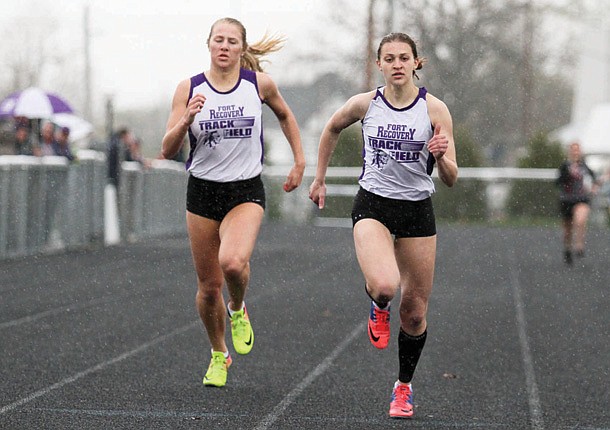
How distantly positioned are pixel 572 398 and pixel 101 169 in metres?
14.5

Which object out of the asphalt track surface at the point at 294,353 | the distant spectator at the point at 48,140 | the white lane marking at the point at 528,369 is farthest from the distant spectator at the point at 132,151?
the white lane marking at the point at 528,369

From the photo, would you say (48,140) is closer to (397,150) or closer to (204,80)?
(204,80)

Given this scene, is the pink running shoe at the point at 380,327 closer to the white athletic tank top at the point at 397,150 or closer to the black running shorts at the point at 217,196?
the white athletic tank top at the point at 397,150

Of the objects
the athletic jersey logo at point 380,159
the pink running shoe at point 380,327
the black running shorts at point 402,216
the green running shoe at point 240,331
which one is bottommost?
the green running shoe at point 240,331

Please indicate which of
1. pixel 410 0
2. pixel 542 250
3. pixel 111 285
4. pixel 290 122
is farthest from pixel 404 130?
pixel 410 0

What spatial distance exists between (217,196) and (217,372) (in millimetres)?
1127

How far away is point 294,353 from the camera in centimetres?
912

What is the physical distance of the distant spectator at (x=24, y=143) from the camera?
17578mm

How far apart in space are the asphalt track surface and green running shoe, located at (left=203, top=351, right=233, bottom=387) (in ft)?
0.27

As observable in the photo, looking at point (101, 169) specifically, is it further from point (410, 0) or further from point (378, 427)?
point (410, 0)

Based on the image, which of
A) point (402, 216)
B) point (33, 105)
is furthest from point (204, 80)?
point (33, 105)

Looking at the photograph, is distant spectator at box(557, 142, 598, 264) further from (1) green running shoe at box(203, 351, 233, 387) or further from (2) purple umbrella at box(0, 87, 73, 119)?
(1) green running shoe at box(203, 351, 233, 387)

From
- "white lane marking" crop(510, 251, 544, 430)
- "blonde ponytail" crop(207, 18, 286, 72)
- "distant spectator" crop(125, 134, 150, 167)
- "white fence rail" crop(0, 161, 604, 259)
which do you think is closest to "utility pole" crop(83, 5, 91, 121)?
"white fence rail" crop(0, 161, 604, 259)

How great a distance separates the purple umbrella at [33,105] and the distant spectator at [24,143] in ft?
2.67
